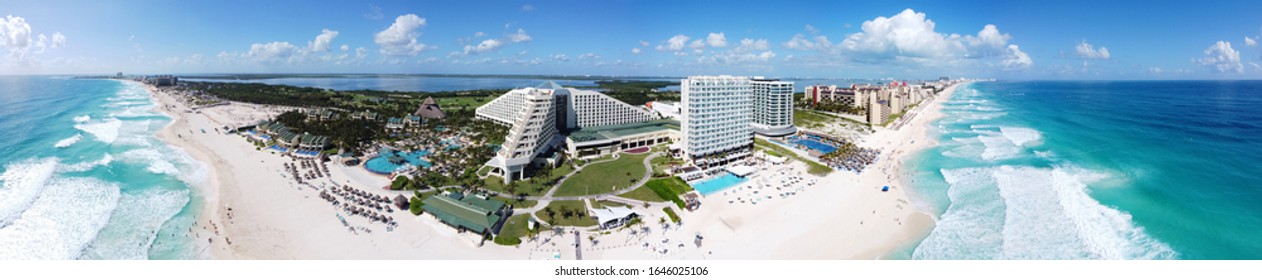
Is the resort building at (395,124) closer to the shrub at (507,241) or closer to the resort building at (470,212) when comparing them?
the resort building at (470,212)

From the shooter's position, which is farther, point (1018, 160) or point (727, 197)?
point (1018, 160)

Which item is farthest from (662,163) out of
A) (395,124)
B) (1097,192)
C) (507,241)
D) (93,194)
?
(395,124)

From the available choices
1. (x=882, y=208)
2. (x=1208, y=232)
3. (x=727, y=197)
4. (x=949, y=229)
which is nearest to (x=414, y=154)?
(x=727, y=197)

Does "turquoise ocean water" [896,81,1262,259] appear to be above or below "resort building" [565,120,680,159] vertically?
below

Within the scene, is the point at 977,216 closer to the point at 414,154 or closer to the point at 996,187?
the point at 996,187

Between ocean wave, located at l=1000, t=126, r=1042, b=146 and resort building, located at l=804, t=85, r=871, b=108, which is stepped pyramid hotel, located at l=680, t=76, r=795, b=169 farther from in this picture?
resort building, located at l=804, t=85, r=871, b=108

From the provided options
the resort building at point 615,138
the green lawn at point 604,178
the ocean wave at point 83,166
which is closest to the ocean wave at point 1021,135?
the resort building at point 615,138

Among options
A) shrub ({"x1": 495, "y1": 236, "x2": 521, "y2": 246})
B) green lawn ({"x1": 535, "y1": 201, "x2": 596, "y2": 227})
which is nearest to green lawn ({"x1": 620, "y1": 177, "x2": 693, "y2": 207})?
green lawn ({"x1": 535, "y1": 201, "x2": 596, "y2": 227})
